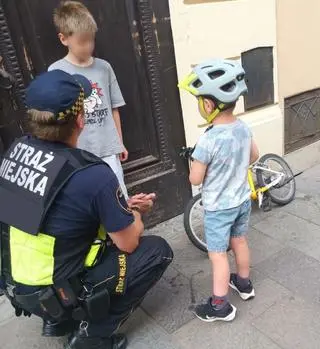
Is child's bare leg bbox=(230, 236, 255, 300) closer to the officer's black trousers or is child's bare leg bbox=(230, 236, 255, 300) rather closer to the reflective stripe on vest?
the officer's black trousers

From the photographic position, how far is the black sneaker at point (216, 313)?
2.25m

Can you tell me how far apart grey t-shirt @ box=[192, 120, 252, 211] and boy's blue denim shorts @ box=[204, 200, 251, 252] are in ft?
0.14

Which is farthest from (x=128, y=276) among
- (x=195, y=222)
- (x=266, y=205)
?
(x=266, y=205)

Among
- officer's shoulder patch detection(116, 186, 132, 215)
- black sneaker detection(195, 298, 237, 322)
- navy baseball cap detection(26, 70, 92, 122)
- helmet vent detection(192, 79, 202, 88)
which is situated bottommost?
black sneaker detection(195, 298, 237, 322)

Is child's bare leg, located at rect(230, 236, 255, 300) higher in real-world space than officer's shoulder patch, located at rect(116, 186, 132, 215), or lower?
lower

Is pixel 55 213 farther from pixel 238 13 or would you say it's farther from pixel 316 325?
pixel 238 13

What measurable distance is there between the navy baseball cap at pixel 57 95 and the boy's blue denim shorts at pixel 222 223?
958mm

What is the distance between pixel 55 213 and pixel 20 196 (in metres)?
0.17

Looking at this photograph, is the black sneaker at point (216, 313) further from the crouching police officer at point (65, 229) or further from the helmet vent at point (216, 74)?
the helmet vent at point (216, 74)

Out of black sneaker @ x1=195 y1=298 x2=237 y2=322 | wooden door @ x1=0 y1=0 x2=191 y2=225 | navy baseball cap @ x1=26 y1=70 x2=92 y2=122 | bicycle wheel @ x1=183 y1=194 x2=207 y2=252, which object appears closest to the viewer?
navy baseball cap @ x1=26 y1=70 x2=92 y2=122

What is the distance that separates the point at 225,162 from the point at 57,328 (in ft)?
4.04


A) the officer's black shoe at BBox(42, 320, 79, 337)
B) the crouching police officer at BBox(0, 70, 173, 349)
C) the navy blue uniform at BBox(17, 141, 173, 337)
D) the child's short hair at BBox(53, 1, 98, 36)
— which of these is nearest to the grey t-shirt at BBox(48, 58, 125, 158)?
the child's short hair at BBox(53, 1, 98, 36)

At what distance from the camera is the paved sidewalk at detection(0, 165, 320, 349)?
2.17 m

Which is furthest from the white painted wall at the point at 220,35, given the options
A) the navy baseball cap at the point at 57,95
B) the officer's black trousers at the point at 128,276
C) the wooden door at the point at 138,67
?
the navy baseball cap at the point at 57,95
